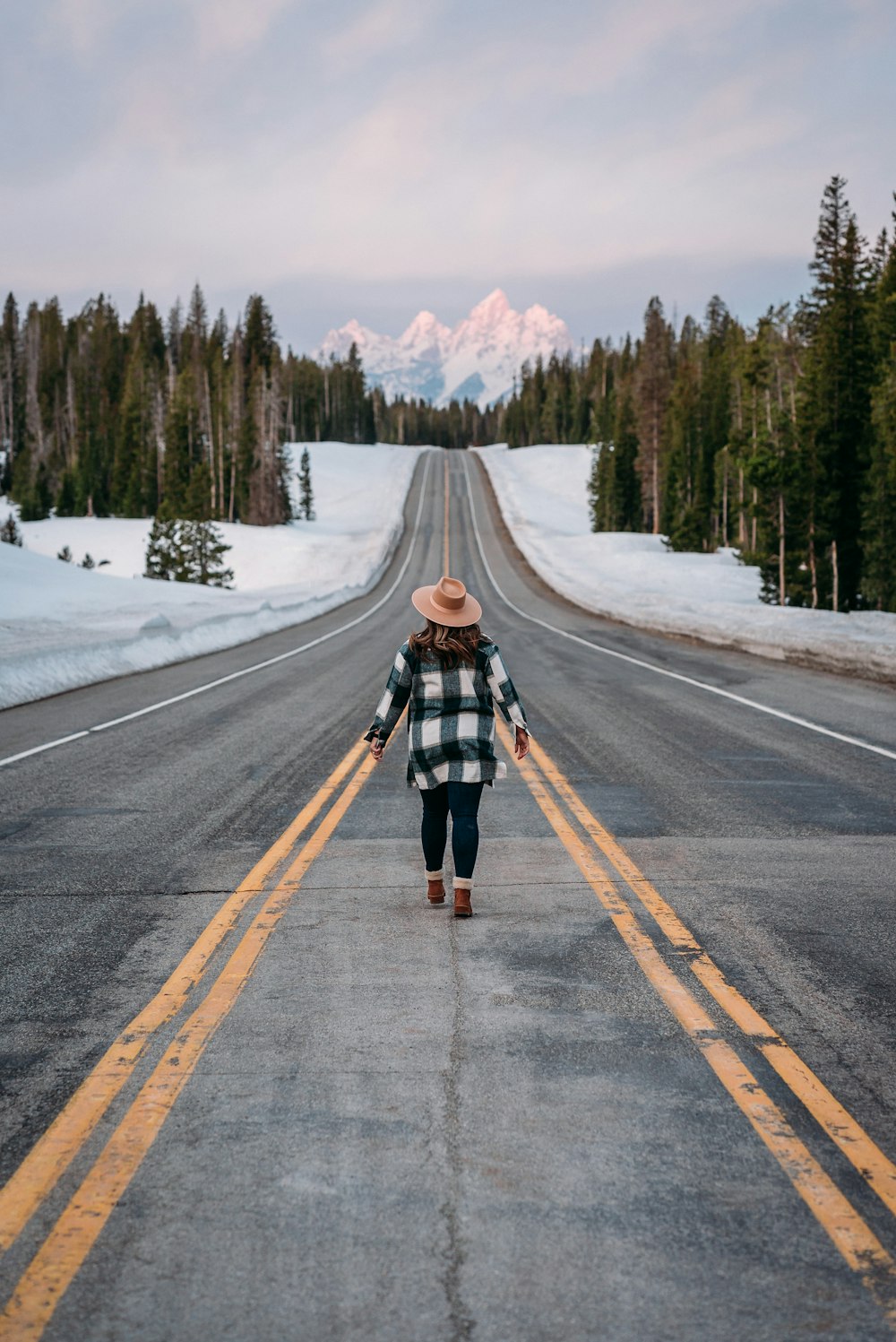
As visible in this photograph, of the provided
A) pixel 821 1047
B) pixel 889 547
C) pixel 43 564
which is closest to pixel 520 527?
pixel 889 547

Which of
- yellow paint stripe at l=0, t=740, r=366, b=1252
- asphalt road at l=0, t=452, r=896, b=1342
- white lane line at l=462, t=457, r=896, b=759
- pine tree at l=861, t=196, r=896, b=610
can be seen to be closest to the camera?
asphalt road at l=0, t=452, r=896, b=1342

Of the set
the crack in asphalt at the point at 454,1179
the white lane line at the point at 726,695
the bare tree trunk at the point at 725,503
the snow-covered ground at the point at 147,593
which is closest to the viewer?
the crack in asphalt at the point at 454,1179

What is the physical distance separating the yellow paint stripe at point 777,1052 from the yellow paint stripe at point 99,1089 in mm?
2328

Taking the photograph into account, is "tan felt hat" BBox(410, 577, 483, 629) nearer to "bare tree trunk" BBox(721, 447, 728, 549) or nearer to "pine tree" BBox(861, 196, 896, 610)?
"pine tree" BBox(861, 196, 896, 610)

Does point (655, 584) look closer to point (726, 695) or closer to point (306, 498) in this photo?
point (726, 695)

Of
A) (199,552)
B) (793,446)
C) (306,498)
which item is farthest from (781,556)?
(306,498)

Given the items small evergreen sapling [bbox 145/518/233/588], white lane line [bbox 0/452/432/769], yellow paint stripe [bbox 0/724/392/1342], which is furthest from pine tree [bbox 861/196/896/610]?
yellow paint stripe [bbox 0/724/392/1342]

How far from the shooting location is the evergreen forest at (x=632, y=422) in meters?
55.9

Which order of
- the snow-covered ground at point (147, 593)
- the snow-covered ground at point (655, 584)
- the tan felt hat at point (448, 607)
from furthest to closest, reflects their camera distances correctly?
the snow-covered ground at point (655, 584), the snow-covered ground at point (147, 593), the tan felt hat at point (448, 607)

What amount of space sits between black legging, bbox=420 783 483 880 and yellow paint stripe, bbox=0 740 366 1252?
3.67ft

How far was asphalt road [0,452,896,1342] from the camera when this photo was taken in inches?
110

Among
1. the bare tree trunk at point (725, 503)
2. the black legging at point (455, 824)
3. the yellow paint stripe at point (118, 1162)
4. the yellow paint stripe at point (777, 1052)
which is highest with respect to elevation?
the bare tree trunk at point (725, 503)

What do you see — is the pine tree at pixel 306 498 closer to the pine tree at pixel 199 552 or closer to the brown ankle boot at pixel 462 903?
the pine tree at pixel 199 552

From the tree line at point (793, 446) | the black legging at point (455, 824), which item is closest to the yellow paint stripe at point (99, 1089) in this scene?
the black legging at point (455, 824)
